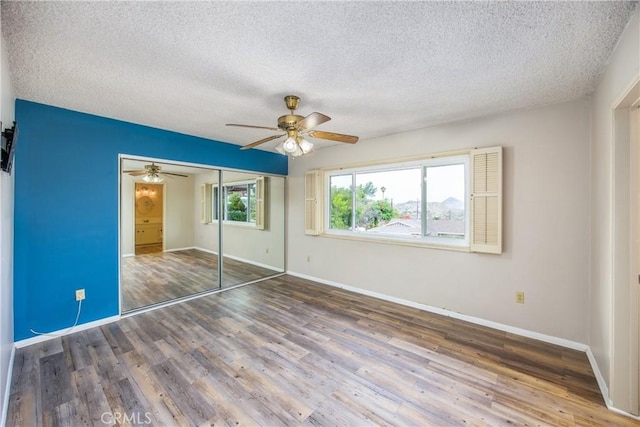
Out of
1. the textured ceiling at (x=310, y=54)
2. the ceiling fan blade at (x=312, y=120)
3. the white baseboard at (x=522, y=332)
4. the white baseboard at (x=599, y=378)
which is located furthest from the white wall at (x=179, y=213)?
the white baseboard at (x=599, y=378)

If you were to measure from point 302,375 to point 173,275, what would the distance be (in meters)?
3.59

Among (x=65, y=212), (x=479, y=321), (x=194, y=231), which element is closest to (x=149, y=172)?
(x=65, y=212)

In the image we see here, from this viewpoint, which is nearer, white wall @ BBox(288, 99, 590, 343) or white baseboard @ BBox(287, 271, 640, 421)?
white baseboard @ BBox(287, 271, 640, 421)

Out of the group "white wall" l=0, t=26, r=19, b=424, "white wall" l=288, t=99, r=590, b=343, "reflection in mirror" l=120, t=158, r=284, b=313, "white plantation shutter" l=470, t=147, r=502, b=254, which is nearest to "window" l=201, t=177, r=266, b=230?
"reflection in mirror" l=120, t=158, r=284, b=313

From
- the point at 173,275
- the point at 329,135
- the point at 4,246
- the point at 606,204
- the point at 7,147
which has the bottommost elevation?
the point at 173,275

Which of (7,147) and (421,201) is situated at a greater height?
(7,147)

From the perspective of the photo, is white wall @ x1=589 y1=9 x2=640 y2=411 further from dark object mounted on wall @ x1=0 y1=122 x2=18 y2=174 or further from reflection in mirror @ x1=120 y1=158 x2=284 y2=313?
reflection in mirror @ x1=120 y1=158 x2=284 y2=313

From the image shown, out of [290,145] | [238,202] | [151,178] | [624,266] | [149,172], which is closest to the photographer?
[624,266]

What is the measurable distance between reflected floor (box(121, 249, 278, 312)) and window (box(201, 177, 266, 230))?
0.84 metres

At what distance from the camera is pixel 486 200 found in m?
2.93

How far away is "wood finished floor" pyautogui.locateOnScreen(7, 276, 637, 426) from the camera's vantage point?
1.72 meters

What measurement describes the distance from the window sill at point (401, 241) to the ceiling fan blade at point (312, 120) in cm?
221

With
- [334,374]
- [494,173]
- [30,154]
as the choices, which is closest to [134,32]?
[30,154]

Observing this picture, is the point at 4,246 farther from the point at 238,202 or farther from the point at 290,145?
the point at 238,202
